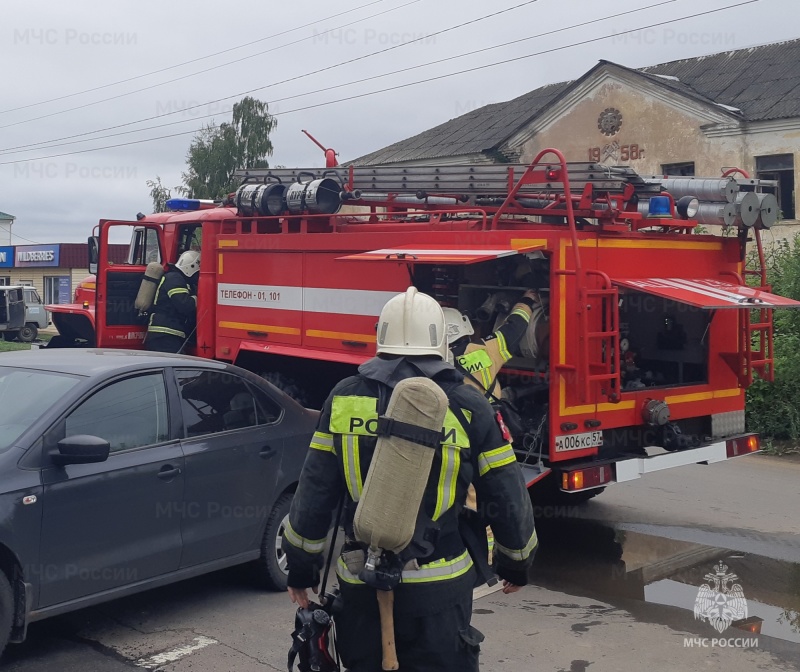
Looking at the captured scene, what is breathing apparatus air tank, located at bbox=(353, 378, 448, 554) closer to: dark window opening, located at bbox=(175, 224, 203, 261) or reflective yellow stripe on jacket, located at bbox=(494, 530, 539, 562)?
reflective yellow stripe on jacket, located at bbox=(494, 530, 539, 562)

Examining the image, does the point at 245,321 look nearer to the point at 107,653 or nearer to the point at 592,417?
the point at 592,417

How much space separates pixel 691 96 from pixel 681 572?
17.1m

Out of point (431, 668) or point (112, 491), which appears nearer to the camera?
point (431, 668)

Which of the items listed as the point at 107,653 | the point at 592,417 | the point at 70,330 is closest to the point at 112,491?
the point at 107,653

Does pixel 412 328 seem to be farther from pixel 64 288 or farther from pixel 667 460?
pixel 64 288

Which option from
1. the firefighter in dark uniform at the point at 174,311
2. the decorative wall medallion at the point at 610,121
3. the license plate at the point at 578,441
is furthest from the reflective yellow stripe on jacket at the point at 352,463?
the decorative wall medallion at the point at 610,121

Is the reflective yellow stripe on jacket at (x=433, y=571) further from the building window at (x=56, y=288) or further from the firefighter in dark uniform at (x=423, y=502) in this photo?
the building window at (x=56, y=288)

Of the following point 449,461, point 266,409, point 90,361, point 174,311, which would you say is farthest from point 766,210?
point 174,311

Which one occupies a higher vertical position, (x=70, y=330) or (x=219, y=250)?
(x=219, y=250)

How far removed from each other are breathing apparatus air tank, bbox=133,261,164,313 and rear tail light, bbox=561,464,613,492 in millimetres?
5154

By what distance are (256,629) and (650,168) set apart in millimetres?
19276

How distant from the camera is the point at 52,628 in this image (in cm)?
525

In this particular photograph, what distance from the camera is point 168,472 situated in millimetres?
5191

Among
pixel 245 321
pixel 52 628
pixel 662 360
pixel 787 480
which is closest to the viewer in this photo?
pixel 52 628
